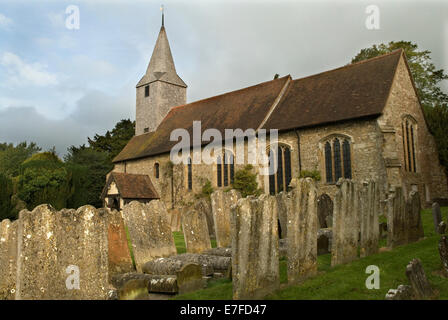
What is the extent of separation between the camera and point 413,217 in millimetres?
9125

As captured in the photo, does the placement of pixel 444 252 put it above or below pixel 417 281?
above

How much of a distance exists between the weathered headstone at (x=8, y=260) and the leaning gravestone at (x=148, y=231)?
2.30 metres

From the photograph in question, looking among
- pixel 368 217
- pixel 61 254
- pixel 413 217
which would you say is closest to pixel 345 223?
pixel 368 217

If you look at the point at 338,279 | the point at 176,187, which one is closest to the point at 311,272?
the point at 338,279

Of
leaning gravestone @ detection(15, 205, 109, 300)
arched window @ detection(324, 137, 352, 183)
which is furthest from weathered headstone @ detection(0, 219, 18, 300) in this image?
arched window @ detection(324, 137, 352, 183)

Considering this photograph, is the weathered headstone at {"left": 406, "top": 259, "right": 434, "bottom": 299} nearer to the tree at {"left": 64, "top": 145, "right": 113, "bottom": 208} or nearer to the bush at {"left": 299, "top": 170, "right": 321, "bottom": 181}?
the bush at {"left": 299, "top": 170, "right": 321, "bottom": 181}

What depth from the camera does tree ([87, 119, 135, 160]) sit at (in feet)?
155

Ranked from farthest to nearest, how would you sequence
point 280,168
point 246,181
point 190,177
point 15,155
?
1. point 15,155
2. point 190,177
3. point 246,181
4. point 280,168

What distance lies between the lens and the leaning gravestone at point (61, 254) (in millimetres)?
4520

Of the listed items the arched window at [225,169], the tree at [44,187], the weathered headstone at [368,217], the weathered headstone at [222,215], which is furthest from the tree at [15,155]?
the weathered headstone at [368,217]

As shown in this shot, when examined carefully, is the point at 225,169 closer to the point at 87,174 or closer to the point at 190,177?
the point at 190,177

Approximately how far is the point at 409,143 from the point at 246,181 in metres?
8.58

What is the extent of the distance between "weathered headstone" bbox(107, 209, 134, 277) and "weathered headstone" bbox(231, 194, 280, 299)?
311 cm

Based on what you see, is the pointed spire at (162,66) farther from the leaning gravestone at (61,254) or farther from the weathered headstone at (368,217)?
the leaning gravestone at (61,254)
